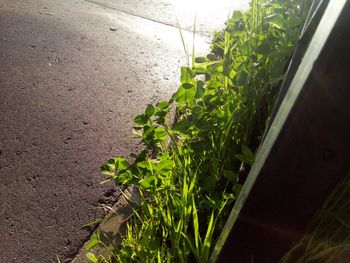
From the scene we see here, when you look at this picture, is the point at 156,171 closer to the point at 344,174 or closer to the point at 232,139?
the point at 232,139

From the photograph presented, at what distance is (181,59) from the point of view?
3652 mm

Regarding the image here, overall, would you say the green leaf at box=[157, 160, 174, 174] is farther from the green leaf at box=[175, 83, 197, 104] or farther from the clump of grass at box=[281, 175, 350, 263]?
the clump of grass at box=[281, 175, 350, 263]

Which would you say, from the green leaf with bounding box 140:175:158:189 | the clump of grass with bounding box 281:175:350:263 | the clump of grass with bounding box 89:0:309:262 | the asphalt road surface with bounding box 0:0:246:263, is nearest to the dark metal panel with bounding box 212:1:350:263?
the clump of grass with bounding box 281:175:350:263

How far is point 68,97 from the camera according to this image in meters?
2.96

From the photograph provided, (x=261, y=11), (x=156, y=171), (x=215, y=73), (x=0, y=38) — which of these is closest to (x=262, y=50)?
(x=215, y=73)

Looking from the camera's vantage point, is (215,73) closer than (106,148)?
Yes

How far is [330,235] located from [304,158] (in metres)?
0.74

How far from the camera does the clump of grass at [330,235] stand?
4.01ft

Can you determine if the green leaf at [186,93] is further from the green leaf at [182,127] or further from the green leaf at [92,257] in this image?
the green leaf at [92,257]

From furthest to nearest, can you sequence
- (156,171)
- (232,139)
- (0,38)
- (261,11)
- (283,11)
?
(0,38) < (261,11) < (283,11) < (232,139) < (156,171)

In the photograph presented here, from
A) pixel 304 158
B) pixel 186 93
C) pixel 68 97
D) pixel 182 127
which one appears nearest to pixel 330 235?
pixel 304 158

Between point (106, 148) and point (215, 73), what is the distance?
1067mm

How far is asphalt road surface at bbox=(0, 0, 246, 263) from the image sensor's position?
6.55ft

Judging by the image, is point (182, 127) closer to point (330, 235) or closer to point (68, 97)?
point (330, 235)
